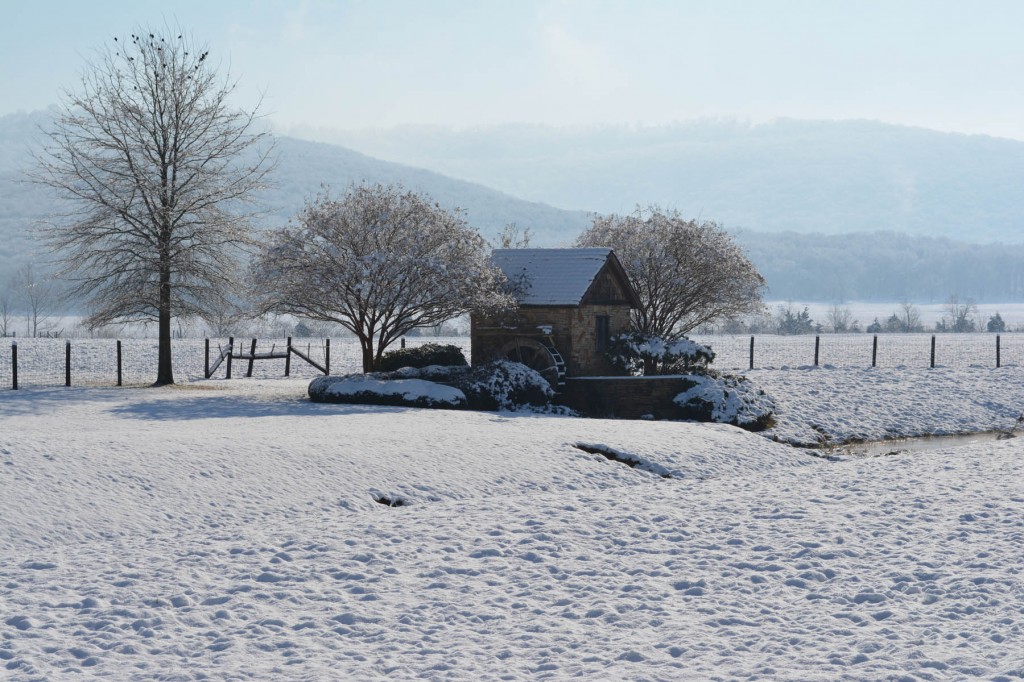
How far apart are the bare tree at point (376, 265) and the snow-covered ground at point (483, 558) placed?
8151 mm

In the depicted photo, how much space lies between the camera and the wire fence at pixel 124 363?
35.2m

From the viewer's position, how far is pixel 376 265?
28969 mm

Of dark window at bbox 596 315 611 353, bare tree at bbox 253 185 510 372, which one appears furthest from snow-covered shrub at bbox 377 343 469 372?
dark window at bbox 596 315 611 353

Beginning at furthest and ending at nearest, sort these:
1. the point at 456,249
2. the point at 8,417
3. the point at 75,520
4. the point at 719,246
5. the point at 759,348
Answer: the point at 759,348, the point at 719,246, the point at 456,249, the point at 8,417, the point at 75,520

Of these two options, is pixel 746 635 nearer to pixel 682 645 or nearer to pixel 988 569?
pixel 682 645

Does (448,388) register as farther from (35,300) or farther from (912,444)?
(35,300)

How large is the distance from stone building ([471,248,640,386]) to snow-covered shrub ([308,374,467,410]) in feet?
14.6

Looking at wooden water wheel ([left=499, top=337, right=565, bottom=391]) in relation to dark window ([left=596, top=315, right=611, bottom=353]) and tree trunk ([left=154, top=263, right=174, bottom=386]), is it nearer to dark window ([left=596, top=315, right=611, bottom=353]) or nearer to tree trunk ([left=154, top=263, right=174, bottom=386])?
dark window ([left=596, top=315, right=611, bottom=353])

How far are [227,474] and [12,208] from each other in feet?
668

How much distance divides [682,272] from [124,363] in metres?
25.2

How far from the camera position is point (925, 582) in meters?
11.6

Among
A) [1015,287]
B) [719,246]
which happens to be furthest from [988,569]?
[1015,287]

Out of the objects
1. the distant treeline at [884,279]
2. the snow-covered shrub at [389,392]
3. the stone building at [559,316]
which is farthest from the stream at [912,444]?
the distant treeline at [884,279]

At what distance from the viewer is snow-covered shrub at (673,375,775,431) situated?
2777 cm
